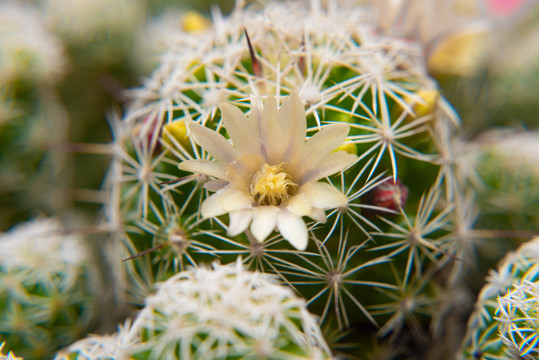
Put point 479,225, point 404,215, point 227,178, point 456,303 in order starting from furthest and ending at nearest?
point 479,225 < point 456,303 < point 404,215 < point 227,178

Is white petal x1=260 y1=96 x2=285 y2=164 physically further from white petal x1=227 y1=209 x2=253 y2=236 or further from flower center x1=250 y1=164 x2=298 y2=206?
white petal x1=227 y1=209 x2=253 y2=236

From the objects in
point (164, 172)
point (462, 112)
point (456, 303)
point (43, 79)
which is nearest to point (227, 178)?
point (164, 172)

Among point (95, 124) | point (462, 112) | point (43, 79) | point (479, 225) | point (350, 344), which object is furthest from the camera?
point (95, 124)

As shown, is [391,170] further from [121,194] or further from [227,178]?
[121,194]

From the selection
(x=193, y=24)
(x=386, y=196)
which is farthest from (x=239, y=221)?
(x=193, y=24)

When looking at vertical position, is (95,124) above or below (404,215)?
above

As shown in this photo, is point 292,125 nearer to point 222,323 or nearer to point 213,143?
point 213,143
